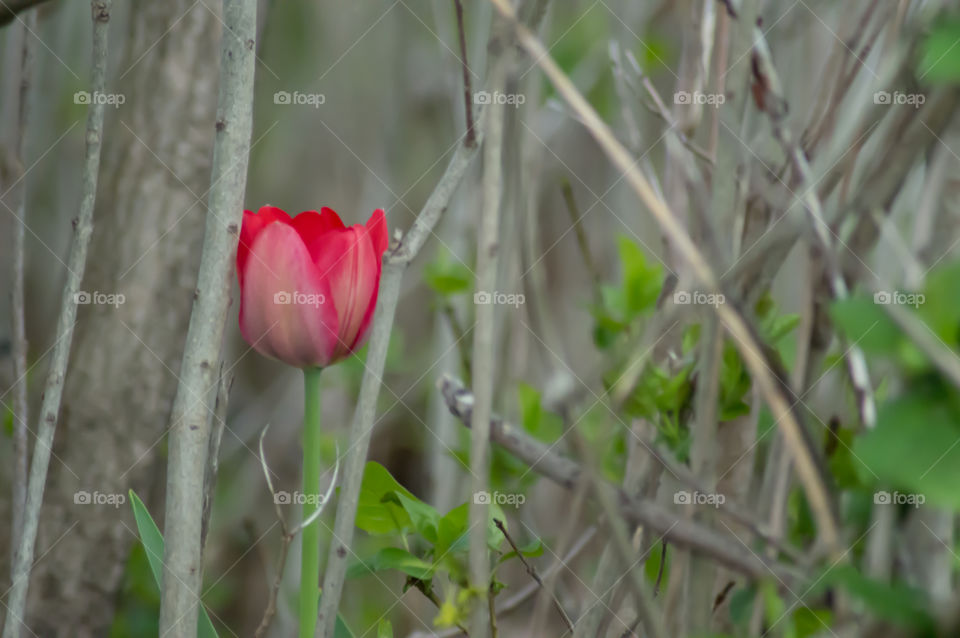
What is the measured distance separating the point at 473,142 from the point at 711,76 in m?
0.14

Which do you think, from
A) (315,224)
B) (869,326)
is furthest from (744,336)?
(315,224)

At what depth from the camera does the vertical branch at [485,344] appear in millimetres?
376

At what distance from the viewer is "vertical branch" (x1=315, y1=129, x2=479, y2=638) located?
464 mm

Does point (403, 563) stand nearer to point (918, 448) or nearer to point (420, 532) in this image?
point (420, 532)

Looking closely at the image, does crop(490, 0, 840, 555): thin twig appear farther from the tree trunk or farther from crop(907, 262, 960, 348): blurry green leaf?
the tree trunk

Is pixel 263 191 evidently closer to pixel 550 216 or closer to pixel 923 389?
pixel 550 216

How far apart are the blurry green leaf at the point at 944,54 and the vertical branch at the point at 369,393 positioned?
0.82ft

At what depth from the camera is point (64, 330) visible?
0.53m

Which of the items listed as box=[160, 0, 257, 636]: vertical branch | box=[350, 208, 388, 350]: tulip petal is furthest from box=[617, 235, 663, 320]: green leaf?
box=[160, 0, 257, 636]: vertical branch

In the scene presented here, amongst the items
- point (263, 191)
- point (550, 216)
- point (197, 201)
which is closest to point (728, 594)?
point (197, 201)

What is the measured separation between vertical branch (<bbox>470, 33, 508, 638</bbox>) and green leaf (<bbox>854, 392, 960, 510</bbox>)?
157 mm

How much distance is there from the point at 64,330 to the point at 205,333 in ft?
0.43

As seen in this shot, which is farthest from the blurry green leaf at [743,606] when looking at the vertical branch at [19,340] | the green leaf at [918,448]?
the vertical branch at [19,340]

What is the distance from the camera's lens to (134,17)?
90cm
